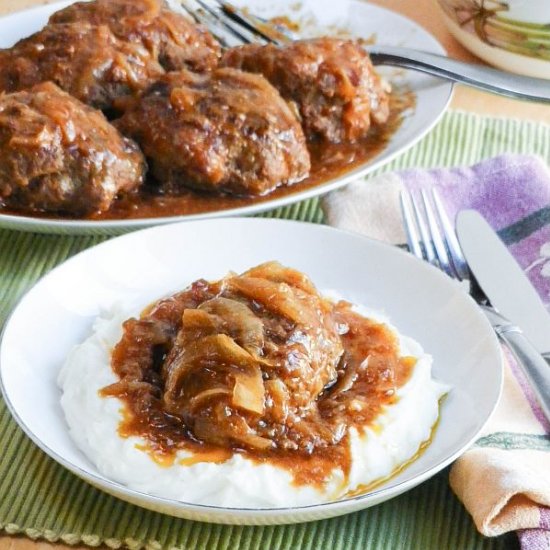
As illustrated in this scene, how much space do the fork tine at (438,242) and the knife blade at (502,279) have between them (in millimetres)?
69

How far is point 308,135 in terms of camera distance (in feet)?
13.1

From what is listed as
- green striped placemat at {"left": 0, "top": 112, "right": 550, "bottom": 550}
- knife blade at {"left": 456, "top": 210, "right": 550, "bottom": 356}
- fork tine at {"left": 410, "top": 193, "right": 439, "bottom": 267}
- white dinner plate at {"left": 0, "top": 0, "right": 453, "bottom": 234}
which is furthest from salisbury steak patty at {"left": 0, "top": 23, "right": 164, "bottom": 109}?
green striped placemat at {"left": 0, "top": 112, "right": 550, "bottom": 550}

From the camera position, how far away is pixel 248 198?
3602 mm

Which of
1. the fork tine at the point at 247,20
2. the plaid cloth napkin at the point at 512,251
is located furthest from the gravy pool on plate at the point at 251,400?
the fork tine at the point at 247,20

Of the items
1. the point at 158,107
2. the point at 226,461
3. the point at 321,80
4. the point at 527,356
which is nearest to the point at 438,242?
the point at 527,356

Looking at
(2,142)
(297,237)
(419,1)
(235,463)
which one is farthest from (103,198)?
(419,1)

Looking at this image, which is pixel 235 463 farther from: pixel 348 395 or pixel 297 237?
pixel 297 237

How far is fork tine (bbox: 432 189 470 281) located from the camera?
10.6 feet

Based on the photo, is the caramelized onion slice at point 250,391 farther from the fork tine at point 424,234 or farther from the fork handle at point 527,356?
the fork tine at point 424,234

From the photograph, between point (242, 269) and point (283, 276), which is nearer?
point (283, 276)

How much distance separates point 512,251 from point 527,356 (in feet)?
2.50

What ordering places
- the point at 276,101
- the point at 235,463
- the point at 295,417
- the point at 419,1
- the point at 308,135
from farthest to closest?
the point at 419,1 → the point at 308,135 → the point at 276,101 → the point at 295,417 → the point at 235,463

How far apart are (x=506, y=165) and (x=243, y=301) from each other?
63.8 inches

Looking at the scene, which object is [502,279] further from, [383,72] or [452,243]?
[383,72]
